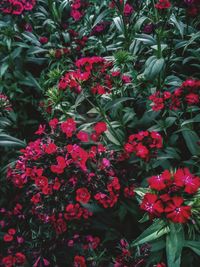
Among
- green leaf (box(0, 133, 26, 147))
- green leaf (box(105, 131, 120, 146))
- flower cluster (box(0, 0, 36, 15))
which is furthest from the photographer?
flower cluster (box(0, 0, 36, 15))

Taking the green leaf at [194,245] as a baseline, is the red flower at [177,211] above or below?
above

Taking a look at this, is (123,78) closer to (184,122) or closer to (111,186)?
(184,122)

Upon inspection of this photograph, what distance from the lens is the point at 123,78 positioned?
8.52ft

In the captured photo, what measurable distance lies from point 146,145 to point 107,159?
25 cm

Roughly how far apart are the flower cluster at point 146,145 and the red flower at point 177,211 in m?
0.46

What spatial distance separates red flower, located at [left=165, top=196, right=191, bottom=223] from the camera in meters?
1.57

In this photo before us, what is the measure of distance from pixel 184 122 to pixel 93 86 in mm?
566

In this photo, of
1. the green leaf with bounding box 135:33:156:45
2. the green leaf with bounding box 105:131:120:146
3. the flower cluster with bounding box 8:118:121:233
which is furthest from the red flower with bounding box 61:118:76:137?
the green leaf with bounding box 135:33:156:45

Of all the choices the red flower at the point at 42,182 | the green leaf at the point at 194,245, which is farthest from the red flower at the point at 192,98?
the red flower at the point at 42,182

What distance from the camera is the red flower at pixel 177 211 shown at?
1.57 meters

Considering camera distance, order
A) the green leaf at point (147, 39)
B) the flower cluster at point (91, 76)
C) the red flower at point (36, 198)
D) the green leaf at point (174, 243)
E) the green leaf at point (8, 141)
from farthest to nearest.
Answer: the green leaf at point (147, 39) < the green leaf at point (8, 141) < the flower cluster at point (91, 76) < the red flower at point (36, 198) < the green leaf at point (174, 243)

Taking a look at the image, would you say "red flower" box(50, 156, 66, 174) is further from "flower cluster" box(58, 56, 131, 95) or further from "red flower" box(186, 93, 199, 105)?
"red flower" box(186, 93, 199, 105)

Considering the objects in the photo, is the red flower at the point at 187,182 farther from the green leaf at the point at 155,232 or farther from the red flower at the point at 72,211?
the red flower at the point at 72,211

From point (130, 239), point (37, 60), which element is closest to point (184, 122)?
point (130, 239)
